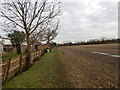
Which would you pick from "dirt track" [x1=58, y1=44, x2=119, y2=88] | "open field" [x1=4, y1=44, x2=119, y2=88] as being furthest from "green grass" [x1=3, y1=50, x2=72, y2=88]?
"dirt track" [x1=58, y1=44, x2=119, y2=88]

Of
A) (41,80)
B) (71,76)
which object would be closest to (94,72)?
(71,76)

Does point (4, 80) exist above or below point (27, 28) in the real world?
below

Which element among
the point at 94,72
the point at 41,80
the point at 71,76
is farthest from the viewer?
the point at 94,72

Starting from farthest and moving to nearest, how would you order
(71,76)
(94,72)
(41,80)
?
(94,72)
(71,76)
(41,80)

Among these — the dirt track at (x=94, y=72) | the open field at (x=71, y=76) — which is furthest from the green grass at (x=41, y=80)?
the dirt track at (x=94, y=72)

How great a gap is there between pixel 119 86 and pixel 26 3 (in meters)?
9.77

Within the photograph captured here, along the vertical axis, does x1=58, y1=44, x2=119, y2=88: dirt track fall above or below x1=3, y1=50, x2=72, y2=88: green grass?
above

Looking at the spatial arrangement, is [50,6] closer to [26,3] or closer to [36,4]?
[36,4]

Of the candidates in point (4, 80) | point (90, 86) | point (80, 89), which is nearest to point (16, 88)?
point (4, 80)

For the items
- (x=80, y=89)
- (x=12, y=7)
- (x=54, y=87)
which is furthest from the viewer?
(x=12, y=7)

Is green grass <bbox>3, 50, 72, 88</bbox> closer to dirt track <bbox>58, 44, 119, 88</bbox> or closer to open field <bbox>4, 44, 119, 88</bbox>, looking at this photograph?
open field <bbox>4, 44, 119, 88</bbox>

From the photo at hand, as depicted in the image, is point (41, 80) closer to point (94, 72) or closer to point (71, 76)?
point (71, 76)

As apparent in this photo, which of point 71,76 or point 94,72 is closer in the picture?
point 71,76

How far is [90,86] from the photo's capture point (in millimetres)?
5406
